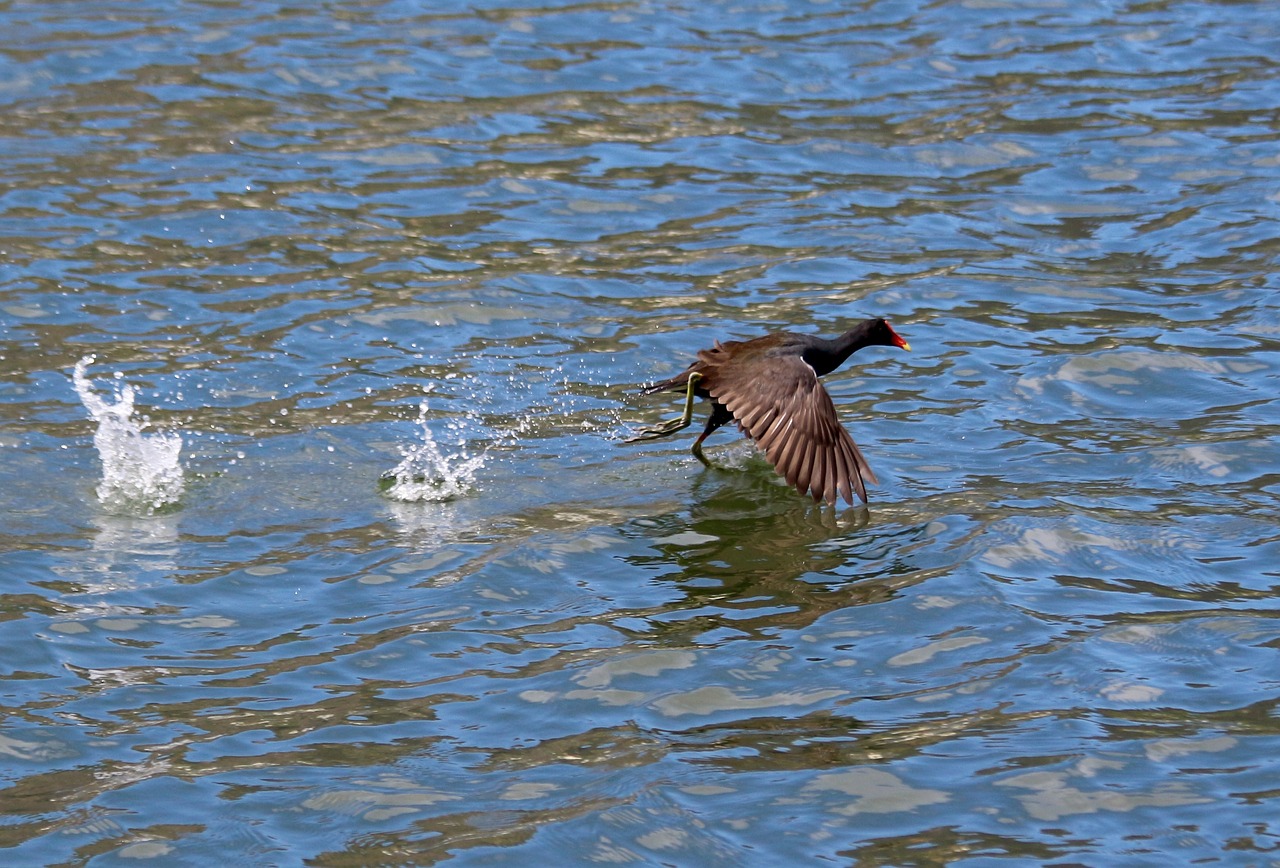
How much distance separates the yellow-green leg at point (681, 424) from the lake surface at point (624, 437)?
94mm

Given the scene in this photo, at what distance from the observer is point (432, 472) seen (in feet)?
22.0

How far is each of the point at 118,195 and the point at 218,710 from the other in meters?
5.10

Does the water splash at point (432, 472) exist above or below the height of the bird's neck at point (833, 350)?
below

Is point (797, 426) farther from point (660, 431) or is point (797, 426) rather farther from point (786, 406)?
point (660, 431)

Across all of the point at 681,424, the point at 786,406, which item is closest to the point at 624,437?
the point at 681,424

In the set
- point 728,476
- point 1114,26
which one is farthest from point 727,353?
point 1114,26

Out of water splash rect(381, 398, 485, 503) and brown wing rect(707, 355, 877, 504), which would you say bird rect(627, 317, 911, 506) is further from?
water splash rect(381, 398, 485, 503)

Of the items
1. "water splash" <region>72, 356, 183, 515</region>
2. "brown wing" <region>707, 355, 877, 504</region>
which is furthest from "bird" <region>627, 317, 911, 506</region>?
"water splash" <region>72, 356, 183, 515</region>

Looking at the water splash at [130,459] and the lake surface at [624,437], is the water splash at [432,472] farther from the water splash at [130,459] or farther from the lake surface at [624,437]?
the water splash at [130,459]

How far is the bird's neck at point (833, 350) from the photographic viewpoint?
22.2 feet

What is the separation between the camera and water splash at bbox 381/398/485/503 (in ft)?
→ 21.5

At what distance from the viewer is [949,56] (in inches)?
453

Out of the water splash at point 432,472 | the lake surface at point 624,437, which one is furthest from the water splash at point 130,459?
the water splash at point 432,472

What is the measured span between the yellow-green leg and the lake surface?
0.09m
